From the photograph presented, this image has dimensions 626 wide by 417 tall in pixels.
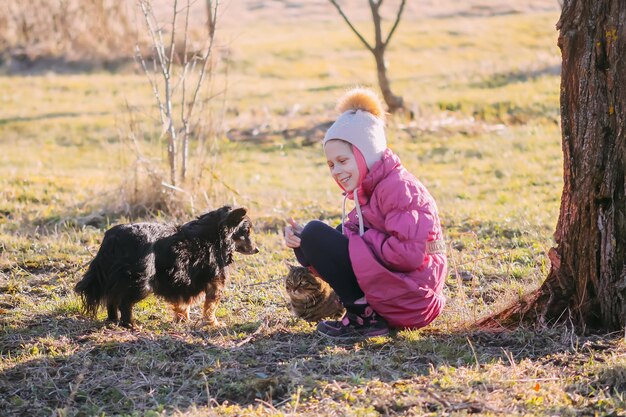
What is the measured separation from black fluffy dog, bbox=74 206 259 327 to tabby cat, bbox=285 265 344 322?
629 mm

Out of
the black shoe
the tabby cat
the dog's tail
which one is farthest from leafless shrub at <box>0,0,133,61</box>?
the black shoe

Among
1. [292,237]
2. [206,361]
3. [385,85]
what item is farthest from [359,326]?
[385,85]

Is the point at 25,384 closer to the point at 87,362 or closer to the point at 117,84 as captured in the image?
Result: the point at 87,362

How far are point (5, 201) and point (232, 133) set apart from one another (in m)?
6.09

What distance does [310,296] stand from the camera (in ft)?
18.2

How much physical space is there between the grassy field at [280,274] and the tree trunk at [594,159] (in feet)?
0.95

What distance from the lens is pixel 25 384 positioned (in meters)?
4.49

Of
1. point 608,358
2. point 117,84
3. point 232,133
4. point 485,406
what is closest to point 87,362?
point 485,406

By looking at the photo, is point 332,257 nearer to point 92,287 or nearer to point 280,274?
point 92,287

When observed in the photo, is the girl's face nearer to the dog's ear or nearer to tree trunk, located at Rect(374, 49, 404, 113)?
the dog's ear

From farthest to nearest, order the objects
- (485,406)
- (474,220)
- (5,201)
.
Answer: (5,201)
(474,220)
(485,406)

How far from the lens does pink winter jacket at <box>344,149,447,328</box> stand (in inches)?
193

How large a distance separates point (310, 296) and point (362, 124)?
1263 millimetres

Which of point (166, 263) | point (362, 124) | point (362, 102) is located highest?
point (362, 102)
